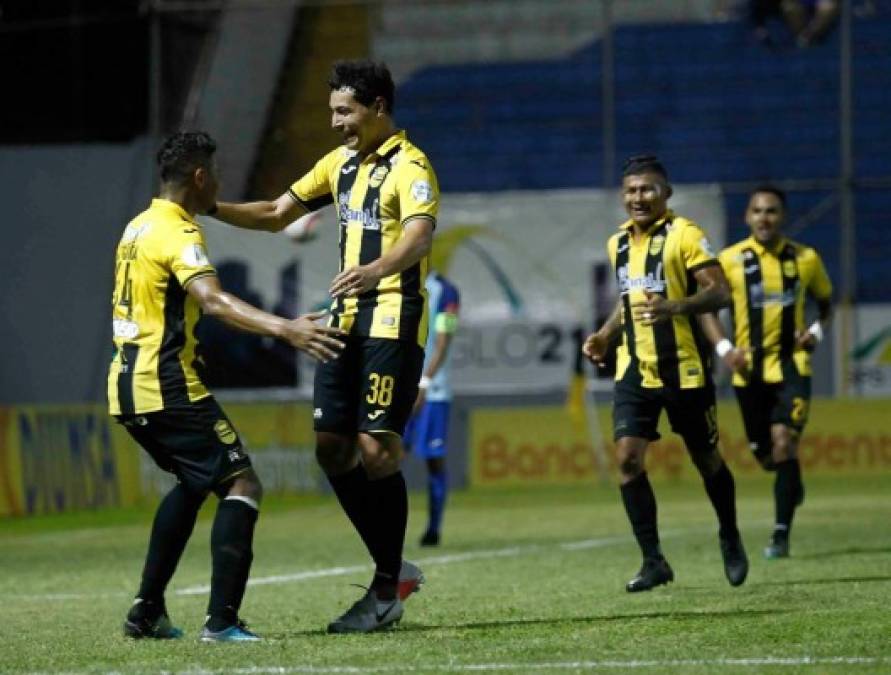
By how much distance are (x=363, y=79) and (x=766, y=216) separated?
18.5 ft

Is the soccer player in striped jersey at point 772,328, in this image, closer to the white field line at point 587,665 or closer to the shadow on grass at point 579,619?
the shadow on grass at point 579,619

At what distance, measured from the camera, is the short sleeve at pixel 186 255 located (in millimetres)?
7441

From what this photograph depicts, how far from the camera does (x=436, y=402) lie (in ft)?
50.1

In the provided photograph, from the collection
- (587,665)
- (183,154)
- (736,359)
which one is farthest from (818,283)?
(587,665)

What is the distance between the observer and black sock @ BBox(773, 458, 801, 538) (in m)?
12.2

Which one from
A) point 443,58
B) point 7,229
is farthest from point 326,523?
point 443,58

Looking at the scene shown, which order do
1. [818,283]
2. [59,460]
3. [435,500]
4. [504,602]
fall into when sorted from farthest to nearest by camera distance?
1. [59,460]
2. [435,500]
3. [818,283]
4. [504,602]

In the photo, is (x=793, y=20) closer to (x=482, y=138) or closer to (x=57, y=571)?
(x=482, y=138)

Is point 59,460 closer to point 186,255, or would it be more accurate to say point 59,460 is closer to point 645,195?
point 645,195

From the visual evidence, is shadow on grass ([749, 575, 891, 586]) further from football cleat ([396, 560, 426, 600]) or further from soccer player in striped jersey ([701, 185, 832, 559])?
soccer player in striped jersey ([701, 185, 832, 559])

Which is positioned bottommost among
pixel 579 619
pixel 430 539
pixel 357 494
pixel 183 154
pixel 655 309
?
pixel 430 539

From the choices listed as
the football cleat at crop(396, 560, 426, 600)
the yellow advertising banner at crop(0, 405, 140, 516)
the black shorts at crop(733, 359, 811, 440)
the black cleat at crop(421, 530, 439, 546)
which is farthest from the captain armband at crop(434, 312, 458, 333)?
the football cleat at crop(396, 560, 426, 600)

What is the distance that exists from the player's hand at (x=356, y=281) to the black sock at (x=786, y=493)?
5.26m

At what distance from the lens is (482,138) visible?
2727 centimetres
